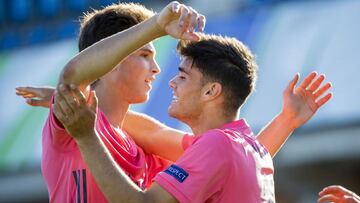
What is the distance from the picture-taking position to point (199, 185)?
4.15 m

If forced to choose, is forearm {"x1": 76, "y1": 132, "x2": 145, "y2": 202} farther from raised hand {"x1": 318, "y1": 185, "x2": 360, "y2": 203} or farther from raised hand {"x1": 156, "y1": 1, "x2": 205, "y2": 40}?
raised hand {"x1": 318, "y1": 185, "x2": 360, "y2": 203}

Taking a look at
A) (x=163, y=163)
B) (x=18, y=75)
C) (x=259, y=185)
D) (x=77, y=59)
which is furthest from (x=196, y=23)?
(x=18, y=75)

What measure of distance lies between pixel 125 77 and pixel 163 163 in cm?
51

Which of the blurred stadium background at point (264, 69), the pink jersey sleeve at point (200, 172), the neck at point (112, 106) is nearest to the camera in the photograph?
the pink jersey sleeve at point (200, 172)

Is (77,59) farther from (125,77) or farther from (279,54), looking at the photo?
(279,54)

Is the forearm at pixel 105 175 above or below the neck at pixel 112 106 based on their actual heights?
below

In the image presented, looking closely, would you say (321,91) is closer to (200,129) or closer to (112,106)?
(200,129)

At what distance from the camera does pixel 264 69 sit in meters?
10.6

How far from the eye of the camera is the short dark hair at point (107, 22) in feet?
15.6

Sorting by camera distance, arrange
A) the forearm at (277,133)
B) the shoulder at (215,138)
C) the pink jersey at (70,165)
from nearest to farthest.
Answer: the shoulder at (215,138) < the pink jersey at (70,165) < the forearm at (277,133)

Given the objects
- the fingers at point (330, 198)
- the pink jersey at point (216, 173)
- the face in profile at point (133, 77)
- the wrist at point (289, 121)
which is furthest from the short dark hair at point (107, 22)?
the fingers at point (330, 198)

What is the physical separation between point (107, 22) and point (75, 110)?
3.11 ft

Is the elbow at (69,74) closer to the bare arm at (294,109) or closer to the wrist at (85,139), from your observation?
the wrist at (85,139)

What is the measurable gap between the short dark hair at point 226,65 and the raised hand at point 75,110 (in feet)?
2.51
